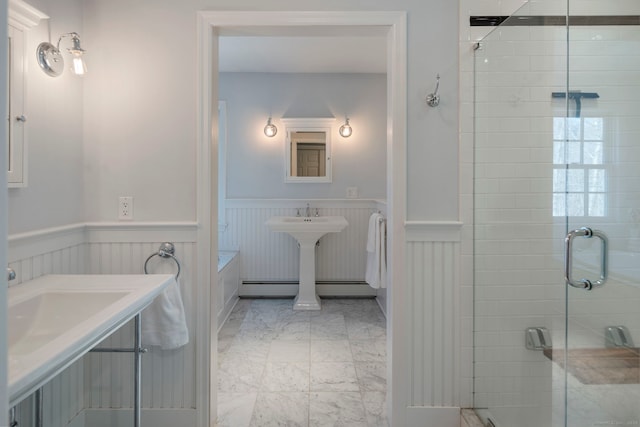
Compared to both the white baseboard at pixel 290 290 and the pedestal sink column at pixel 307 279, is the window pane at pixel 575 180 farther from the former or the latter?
the white baseboard at pixel 290 290

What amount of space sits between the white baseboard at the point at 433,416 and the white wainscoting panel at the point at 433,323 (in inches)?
0.8

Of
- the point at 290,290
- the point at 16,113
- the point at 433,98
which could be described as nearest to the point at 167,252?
the point at 16,113

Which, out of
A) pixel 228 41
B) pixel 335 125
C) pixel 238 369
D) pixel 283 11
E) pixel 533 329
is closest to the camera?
pixel 533 329

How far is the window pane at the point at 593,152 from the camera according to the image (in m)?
1.64

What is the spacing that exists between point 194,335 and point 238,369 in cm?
82

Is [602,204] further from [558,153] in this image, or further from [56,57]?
[56,57]

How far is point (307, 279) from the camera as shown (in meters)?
4.02

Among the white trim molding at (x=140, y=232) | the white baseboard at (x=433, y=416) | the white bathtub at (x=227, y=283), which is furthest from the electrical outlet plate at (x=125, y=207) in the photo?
the white baseboard at (x=433, y=416)

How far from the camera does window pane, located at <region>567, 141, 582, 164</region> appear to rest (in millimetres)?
1607

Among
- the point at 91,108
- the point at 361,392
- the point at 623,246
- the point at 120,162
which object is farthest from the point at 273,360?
the point at 623,246

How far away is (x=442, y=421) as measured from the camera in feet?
6.33

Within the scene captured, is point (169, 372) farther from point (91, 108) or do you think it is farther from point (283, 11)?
point (283, 11)

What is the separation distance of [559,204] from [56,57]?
2231 mm

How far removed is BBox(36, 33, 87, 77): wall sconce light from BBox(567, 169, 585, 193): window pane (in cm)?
214
